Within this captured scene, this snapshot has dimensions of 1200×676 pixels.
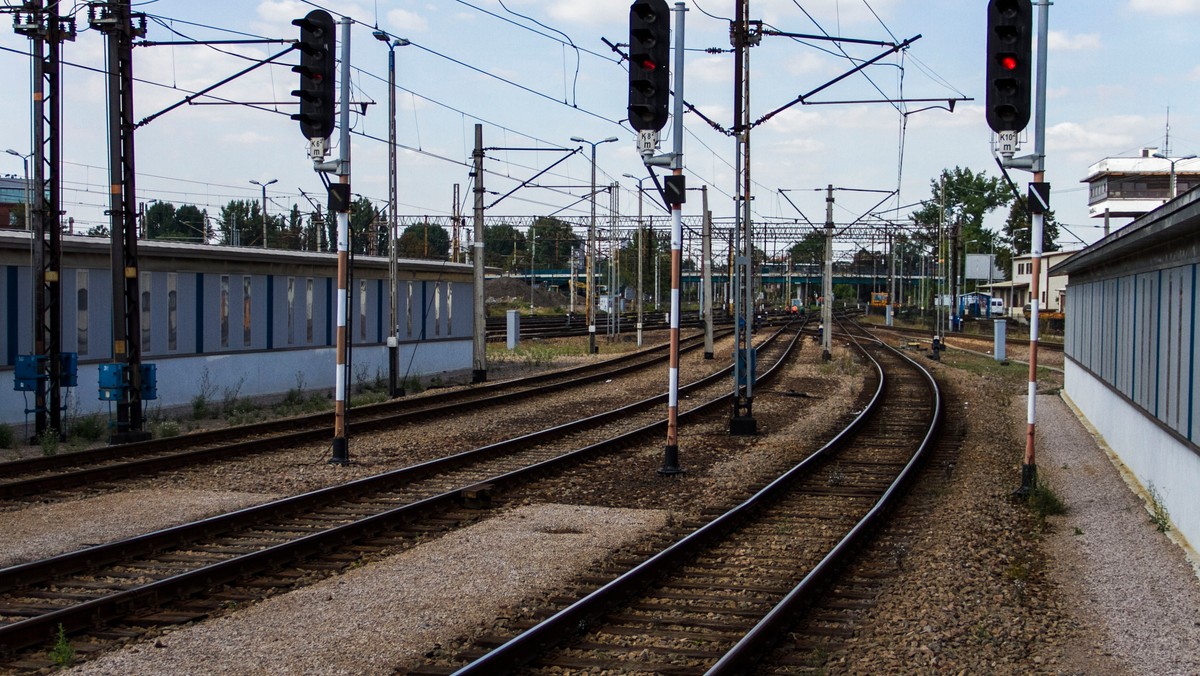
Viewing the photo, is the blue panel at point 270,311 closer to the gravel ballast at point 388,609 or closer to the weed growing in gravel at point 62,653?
the gravel ballast at point 388,609

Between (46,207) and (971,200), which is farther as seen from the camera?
(971,200)

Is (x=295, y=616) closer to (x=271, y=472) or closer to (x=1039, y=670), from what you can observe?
(x=1039, y=670)

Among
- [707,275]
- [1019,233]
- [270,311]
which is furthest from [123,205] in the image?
[1019,233]

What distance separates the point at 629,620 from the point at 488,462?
8.24 metres

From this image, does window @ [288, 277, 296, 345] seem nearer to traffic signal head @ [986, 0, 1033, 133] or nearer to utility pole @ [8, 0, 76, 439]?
utility pole @ [8, 0, 76, 439]

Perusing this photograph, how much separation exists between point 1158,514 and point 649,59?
739 cm

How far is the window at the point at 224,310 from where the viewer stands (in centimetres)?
2433

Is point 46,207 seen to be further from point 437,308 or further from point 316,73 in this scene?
point 437,308

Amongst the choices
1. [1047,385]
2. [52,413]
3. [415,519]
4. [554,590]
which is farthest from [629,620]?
[1047,385]

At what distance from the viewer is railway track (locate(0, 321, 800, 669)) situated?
778cm

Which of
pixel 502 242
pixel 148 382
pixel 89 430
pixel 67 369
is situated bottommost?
pixel 89 430

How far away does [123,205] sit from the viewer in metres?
17.3

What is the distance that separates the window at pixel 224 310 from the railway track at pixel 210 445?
155 inches

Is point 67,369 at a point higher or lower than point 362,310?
lower
